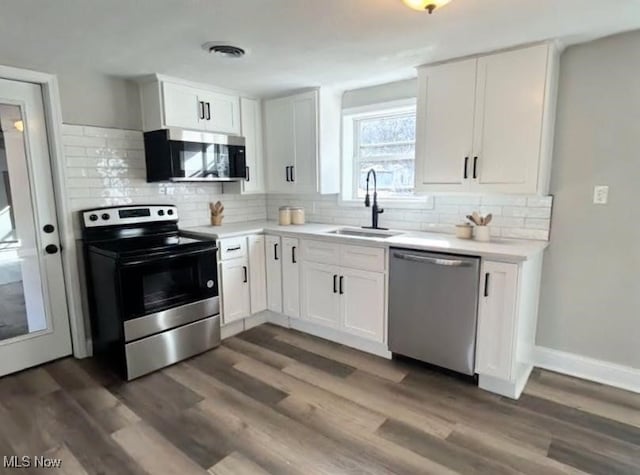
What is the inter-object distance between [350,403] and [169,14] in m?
2.38

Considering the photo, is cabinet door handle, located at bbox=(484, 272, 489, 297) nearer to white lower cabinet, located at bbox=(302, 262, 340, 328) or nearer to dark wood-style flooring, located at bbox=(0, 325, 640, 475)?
dark wood-style flooring, located at bbox=(0, 325, 640, 475)

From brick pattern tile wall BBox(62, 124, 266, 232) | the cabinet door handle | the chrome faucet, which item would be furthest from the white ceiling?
the cabinet door handle

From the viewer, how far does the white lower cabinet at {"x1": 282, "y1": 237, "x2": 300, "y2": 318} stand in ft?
10.8

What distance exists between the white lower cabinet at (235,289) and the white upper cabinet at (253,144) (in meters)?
0.88

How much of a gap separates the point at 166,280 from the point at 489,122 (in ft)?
8.33

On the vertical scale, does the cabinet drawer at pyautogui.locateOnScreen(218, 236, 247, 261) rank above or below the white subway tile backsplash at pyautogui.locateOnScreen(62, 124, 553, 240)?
below

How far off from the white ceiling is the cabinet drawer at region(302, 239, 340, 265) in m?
1.36

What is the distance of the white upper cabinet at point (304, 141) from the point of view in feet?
11.4

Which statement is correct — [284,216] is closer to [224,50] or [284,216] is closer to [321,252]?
[321,252]

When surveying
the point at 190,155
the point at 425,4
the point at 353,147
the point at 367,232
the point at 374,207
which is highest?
the point at 425,4

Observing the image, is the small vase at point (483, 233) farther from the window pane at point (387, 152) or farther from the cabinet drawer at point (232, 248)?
the cabinet drawer at point (232, 248)

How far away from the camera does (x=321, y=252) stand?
3.09 m

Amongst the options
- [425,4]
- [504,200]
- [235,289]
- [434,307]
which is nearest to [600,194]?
[504,200]

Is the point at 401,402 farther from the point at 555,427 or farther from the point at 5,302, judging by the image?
the point at 5,302
